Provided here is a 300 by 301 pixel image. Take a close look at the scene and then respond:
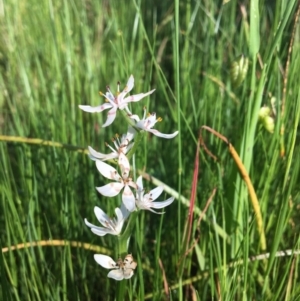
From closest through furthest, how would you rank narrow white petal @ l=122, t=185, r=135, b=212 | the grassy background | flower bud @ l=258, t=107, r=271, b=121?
narrow white petal @ l=122, t=185, r=135, b=212 < the grassy background < flower bud @ l=258, t=107, r=271, b=121

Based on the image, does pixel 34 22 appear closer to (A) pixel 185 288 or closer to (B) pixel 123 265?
(A) pixel 185 288

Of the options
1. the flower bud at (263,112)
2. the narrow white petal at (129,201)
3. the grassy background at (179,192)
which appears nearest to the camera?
the narrow white petal at (129,201)

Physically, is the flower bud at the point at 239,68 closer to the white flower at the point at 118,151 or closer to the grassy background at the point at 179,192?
the grassy background at the point at 179,192

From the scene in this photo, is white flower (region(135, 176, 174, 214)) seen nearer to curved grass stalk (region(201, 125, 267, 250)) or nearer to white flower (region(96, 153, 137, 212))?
white flower (region(96, 153, 137, 212))

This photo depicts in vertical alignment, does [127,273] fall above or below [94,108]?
below

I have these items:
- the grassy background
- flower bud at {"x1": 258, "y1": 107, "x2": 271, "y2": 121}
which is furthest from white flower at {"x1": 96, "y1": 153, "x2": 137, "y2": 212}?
flower bud at {"x1": 258, "y1": 107, "x2": 271, "y2": 121}

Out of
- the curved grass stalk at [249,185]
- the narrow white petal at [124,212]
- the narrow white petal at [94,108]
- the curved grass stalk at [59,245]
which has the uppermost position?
the narrow white petal at [94,108]

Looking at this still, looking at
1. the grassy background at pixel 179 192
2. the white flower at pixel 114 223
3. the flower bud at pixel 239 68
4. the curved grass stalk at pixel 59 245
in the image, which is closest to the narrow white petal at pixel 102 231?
the white flower at pixel 114 223

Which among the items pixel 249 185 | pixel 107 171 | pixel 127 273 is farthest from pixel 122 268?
pixel 249 185

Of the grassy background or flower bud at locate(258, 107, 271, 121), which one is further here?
flower bud at locate(258, 107, 271, 121)

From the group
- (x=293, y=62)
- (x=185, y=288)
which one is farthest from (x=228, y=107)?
(x=185, y=288)

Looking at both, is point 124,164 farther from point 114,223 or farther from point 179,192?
point 179,192

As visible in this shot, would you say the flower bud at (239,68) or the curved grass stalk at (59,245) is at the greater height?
the flower bud at (239,68)
